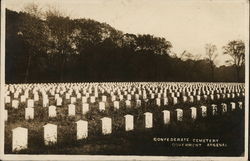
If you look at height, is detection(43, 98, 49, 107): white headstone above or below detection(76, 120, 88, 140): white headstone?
above

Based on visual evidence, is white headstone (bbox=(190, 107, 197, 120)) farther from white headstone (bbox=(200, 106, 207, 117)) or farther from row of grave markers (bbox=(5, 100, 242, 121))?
row of grave markers (bbox=(5, 100, 242, 121))

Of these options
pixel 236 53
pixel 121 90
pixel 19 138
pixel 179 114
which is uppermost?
pixel 236 53

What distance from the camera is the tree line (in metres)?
2.02

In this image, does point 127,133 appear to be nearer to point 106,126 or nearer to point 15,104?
point 106,126

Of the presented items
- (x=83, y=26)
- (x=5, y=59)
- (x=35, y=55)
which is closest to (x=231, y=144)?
(x=83, y=26)

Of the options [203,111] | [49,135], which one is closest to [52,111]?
[49,135]

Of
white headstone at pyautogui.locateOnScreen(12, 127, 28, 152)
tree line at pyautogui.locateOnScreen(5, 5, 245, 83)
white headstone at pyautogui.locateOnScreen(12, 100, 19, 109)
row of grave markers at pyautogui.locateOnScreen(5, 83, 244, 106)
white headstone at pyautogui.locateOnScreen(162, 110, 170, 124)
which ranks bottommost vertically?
white headstone at pyautogui.locateOnScreen(12, 127, 28, 152)

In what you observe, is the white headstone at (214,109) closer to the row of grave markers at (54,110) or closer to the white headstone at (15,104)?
the row of grave markers at (54,110)

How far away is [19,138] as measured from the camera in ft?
6.49

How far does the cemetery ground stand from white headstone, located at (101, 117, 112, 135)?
16 mm

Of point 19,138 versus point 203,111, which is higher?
point 203,111

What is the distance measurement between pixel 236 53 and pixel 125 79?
1.76 ft

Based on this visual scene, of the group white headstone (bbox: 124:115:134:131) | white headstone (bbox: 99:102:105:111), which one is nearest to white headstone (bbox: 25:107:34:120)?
white headstone (bbox: 99:102:105:111)

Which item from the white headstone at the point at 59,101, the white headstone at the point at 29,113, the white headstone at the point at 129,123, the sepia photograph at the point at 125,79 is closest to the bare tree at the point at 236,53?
the sepia photograph at the point at 125,79
